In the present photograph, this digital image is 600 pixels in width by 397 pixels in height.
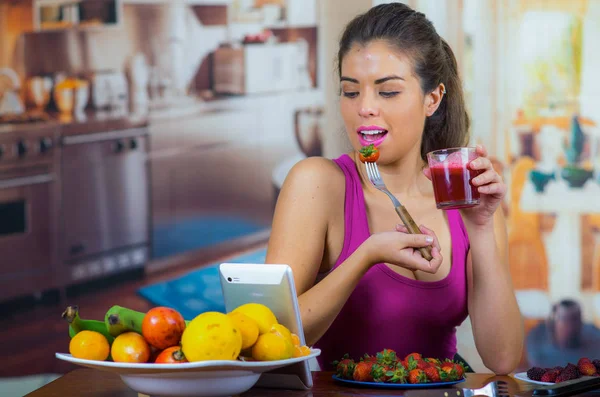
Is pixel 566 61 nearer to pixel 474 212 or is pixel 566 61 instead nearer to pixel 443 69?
pixel 443 69

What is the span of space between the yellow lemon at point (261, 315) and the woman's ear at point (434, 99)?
3.12ft

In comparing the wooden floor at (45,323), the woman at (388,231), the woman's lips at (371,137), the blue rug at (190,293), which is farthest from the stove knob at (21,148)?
the woman's lips at (371,137)

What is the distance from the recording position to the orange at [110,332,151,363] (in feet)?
4.29

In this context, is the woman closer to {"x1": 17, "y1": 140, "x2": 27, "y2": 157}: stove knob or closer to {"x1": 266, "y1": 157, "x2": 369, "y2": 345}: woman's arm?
{"x1": 266, "y1": 157, "x2": 369, "y2": 345}: woman's arm

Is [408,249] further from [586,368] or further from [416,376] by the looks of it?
[586,368]

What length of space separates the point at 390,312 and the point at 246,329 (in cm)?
82

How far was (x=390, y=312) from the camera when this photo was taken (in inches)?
83.1

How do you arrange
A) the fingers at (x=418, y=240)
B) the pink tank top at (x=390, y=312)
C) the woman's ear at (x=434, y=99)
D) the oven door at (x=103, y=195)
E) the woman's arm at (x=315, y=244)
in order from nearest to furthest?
the fingers at (x=418, y=240), the woman's arm at (x=315, y=244), the pink tank top at (x=390, y=312), the woman's ear at (x=434, y=99), the oven door at (x=103, y=195)

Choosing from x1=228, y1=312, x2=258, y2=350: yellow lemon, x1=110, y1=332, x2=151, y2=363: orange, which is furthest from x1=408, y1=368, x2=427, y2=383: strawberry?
x1=110, y1=332, x2=151, y2=363: orange

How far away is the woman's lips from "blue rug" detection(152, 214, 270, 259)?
2700 millimetres

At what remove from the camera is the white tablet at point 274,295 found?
1.53 metres

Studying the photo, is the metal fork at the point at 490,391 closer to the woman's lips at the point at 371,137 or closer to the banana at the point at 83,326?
the banana at the point at 83,326

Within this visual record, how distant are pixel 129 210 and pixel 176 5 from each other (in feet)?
3.62

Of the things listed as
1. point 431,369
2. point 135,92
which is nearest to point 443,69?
point 431,369
